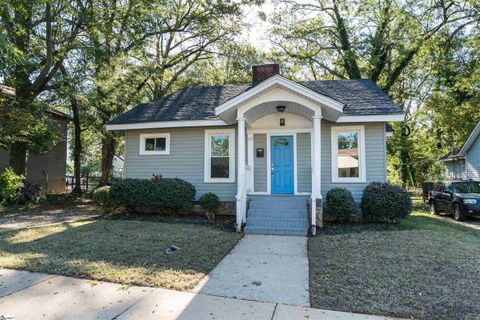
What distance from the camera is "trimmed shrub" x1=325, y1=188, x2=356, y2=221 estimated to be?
835 centimetres

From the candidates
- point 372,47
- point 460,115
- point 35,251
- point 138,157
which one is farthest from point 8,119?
point 460,115

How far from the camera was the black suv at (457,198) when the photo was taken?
10797mm

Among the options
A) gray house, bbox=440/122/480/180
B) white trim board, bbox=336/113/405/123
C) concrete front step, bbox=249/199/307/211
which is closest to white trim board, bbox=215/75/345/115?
white trim board, bbox=336/113/405/123

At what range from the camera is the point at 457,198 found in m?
11.2

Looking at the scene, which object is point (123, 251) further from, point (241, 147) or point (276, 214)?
point (276, 214)

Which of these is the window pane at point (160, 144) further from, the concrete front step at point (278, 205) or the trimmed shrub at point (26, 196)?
the trimmed shrub at point (26, 196)

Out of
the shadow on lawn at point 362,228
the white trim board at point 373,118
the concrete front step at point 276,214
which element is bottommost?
the shadow on lawn at point 362,228

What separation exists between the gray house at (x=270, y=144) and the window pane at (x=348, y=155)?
3 centimetres

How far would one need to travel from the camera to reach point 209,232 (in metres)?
7.68

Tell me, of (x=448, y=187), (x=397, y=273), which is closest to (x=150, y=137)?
(x=397, y=273)

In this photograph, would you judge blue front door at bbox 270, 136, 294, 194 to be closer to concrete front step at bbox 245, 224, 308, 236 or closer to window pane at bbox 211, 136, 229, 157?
window pane at bbox 211, 136, 229, 157

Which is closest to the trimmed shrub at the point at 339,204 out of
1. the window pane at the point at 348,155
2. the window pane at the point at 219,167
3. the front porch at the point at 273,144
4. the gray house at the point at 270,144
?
the gray house at the point at 270,144

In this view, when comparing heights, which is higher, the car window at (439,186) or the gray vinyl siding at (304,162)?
the gray vinyl siding at (304,162)

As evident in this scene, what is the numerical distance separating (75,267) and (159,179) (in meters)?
5.20
